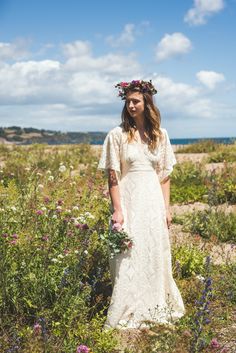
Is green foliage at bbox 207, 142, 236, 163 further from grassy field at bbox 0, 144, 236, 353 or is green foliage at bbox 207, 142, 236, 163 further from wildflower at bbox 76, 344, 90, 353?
wildflower at bbox 76, 344, 90, 353

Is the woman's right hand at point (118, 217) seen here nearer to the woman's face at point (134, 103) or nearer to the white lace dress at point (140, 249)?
the white lace dress at point (140, 249)

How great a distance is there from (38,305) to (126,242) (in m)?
0.96

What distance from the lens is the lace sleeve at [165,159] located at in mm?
5180

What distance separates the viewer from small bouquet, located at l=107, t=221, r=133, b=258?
4.77 metres

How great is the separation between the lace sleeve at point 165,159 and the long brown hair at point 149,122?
9 cm

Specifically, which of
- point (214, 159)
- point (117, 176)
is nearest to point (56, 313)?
point (117, 176)

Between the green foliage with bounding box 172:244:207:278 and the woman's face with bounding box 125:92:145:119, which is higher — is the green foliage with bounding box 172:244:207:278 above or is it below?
below

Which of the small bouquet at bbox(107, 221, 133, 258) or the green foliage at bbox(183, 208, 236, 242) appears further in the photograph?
the green foliage at bbox(183, 208, 236, 242)

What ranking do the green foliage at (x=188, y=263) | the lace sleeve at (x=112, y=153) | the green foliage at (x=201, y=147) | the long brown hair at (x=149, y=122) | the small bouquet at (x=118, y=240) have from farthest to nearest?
1. the green foliage at (x=201, y=147)
2. the green foliage at (x=188, y=263)
3. the long brown hair at (x=149, y=122)
4. the lace sleeve at (x=112, y=153)
5. the small bouquet at (x=118, y=240)

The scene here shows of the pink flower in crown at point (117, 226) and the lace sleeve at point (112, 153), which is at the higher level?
the lace sleeve at point (112, 153)

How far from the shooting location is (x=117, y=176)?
500 cm

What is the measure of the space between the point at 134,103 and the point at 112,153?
0.52 m

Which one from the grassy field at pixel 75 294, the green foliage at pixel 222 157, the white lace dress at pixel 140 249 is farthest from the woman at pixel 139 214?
the green foliage at pixel 222 157

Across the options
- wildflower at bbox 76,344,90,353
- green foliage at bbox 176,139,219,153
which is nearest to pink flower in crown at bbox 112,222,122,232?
wildflower at bbox 76,344,90,353
